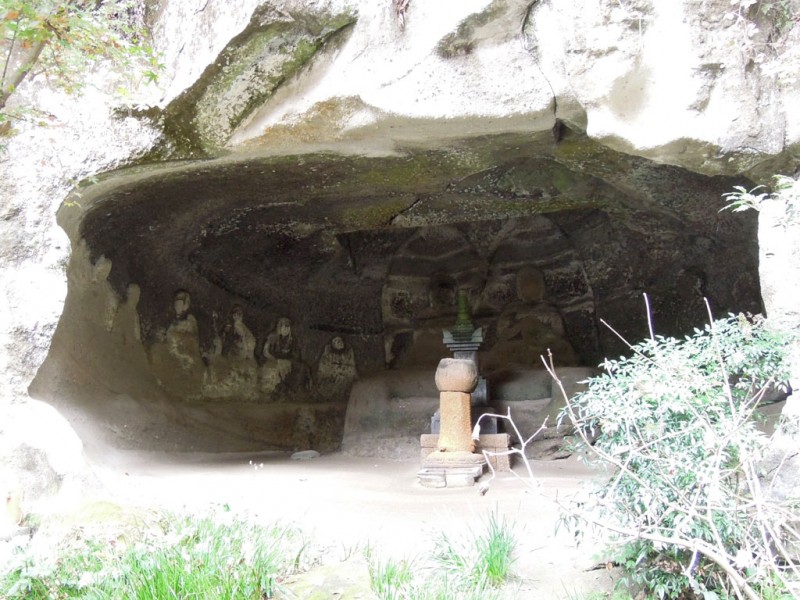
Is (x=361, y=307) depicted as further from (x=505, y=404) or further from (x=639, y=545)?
(x=639, y=545)

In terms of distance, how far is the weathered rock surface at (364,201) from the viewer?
139 inches

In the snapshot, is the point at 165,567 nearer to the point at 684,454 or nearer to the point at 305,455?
the point at 684,454

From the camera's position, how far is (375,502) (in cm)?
462

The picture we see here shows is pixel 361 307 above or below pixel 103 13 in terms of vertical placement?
below

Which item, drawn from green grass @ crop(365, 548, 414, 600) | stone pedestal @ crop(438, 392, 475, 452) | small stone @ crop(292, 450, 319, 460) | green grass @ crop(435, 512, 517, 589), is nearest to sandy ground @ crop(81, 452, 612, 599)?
green grass @ crop(435, 512, 517, 589)

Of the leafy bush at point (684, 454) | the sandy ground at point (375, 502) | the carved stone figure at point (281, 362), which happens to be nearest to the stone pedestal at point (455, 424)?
the sandy ground at point (375, 502)

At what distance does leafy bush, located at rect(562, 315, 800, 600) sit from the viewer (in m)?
2.38

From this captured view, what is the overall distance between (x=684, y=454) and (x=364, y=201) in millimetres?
3902

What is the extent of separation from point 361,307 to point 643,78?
235 inches

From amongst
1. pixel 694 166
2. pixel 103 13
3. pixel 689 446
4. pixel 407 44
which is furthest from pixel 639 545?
pixel 103 13

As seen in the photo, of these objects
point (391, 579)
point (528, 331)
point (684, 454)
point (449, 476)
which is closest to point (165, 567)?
point (391, 579)

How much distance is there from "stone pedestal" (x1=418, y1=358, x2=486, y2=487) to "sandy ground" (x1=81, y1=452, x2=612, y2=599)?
0.64 feet

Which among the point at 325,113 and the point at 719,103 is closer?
the point at 719,103

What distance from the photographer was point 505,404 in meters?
7.33
